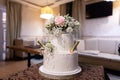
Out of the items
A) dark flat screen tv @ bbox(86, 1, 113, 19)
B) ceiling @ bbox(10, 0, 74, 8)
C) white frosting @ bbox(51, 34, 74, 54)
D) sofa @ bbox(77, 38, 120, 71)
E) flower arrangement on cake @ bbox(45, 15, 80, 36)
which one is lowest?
sofa @ bbox(77, 38, 120, 71)

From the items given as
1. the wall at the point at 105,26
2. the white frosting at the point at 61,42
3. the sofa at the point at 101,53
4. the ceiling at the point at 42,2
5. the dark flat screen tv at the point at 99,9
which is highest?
the ceiling at the point at 42,2

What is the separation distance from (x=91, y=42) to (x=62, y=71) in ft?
12.2

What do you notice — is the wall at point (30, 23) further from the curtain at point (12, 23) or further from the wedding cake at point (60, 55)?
the wedding cake at point (60, 55)

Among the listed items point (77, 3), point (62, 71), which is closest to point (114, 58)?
point (62, 71)

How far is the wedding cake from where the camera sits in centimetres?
122

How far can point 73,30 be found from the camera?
1294 mm

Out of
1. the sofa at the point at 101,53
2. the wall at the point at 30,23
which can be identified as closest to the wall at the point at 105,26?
the sofa at the point at 101,53

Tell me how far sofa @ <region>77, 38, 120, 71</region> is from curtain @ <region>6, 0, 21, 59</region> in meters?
2.79

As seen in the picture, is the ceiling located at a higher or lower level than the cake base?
higher

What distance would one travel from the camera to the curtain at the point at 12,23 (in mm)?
5109

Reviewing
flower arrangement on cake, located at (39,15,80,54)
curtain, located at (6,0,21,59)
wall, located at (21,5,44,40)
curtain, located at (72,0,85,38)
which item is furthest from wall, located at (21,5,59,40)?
flower arrangement on cake, located at (39,15,80,54)

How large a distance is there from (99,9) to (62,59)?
4200 mm

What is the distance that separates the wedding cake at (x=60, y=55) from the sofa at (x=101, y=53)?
2015 millimetres

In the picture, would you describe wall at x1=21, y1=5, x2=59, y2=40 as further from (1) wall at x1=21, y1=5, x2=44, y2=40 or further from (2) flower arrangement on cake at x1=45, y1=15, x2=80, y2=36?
(2) flower arrangement on cake at x1=45, y1=15, x2=80, y2=36
